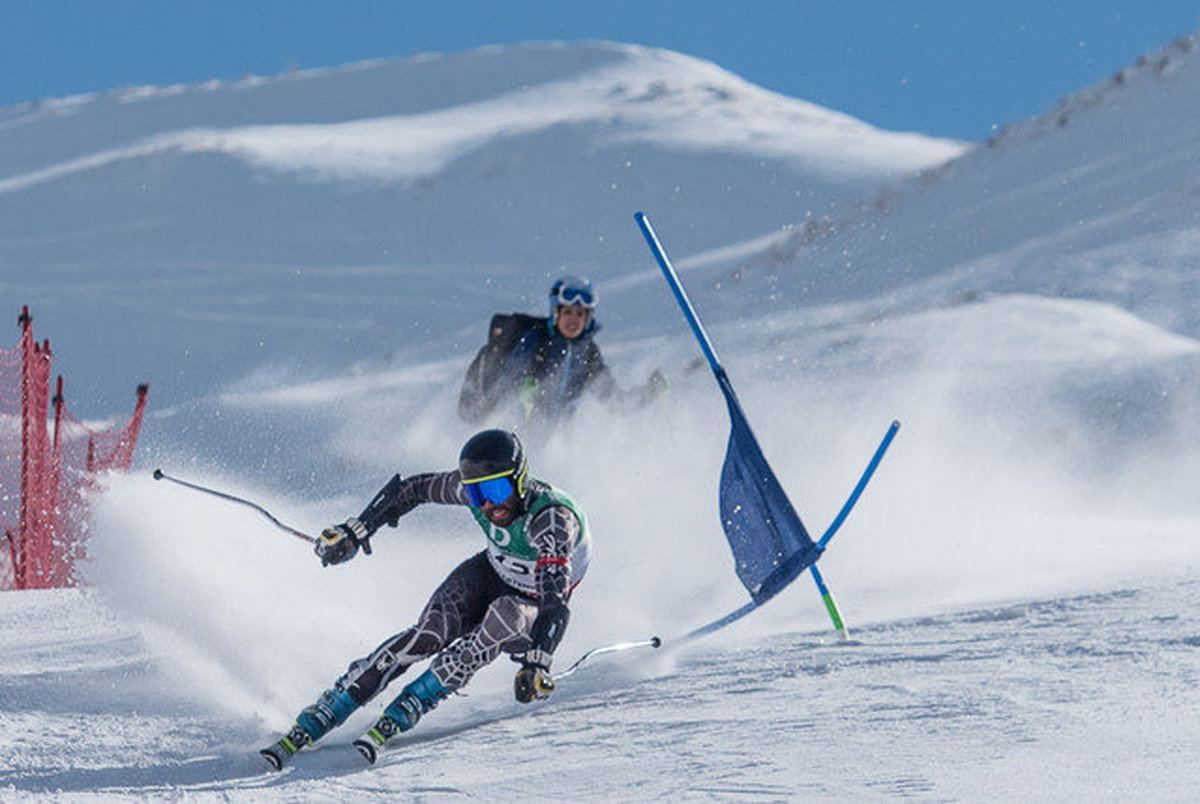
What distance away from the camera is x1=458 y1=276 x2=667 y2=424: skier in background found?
333 inches

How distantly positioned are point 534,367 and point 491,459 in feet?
10.1

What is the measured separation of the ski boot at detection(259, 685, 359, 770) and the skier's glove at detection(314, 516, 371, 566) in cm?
59

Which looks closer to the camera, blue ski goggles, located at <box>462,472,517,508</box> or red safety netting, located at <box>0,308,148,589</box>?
blue ski goggles, located at <box>462,472,517,508</box>

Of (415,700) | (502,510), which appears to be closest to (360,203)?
(502,510)

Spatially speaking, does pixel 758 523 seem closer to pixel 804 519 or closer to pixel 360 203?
pixel 804 519

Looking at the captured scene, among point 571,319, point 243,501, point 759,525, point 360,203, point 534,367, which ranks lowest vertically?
point 759,525

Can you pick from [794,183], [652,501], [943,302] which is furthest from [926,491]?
[794,183]

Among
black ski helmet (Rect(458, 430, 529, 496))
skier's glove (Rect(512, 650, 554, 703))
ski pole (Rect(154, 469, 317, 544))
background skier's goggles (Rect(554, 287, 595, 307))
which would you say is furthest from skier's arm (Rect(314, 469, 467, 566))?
background skier's goggles (Rect(554, 287, 595, 307))

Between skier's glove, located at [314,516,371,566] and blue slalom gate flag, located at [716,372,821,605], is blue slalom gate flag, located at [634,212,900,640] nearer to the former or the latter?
blue slalom gate flag, located at [716,372,821,605]

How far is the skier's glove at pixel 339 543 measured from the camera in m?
5.75

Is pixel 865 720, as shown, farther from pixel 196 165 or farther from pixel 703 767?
pixel 196 165

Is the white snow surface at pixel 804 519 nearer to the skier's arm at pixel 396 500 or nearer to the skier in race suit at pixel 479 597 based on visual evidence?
the skier in race suit at pixel 479 597

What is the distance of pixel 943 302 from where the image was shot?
50.7 feet

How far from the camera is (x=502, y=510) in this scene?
559cm
